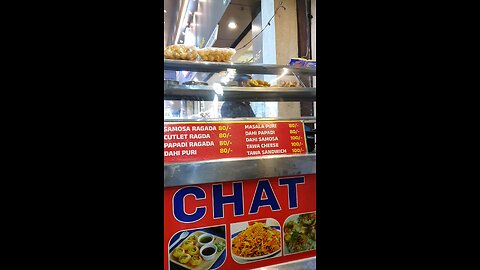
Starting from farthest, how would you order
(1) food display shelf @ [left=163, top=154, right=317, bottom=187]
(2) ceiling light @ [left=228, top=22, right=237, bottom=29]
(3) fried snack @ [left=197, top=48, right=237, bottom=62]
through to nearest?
1. (2) ceiling light @ [left=228, top=22, right=237, bottom=29]
2. (3) fried snack @ [left=197, top=48, right=237, bottom=62]
3. (1) food display shelf @ [left=163, top=154, right=317, bottom=187]

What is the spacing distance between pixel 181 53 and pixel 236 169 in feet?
2.74

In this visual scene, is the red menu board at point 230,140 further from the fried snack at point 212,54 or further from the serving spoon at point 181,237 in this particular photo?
the fried snack at point 212,54

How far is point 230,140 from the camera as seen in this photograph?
5.49 ft

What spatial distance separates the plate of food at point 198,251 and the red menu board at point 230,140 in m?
0.42

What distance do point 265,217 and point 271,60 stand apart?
2.78 meters

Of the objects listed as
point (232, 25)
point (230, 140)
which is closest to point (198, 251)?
point (230, 140)

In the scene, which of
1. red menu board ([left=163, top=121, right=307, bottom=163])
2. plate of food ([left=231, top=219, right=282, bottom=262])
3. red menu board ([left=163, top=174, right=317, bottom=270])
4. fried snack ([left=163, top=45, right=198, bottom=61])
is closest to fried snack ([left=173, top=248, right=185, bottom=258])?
red menu board ([left=163, top=174, right=317, bottom=270])

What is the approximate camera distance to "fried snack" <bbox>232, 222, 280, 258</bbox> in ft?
5.19

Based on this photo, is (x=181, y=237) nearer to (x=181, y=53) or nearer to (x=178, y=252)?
(x=178, y=252)

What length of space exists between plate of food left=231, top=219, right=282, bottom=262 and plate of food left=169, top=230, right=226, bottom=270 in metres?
0.09

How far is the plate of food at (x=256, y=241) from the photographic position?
1581mm

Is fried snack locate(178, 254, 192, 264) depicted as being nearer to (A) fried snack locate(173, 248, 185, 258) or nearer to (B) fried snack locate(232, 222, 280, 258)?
(A) fried snack locate(173, 248, 185, 258)

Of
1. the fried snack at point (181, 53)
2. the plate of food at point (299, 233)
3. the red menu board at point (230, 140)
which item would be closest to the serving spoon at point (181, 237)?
the red menu board at point (230, 140)
